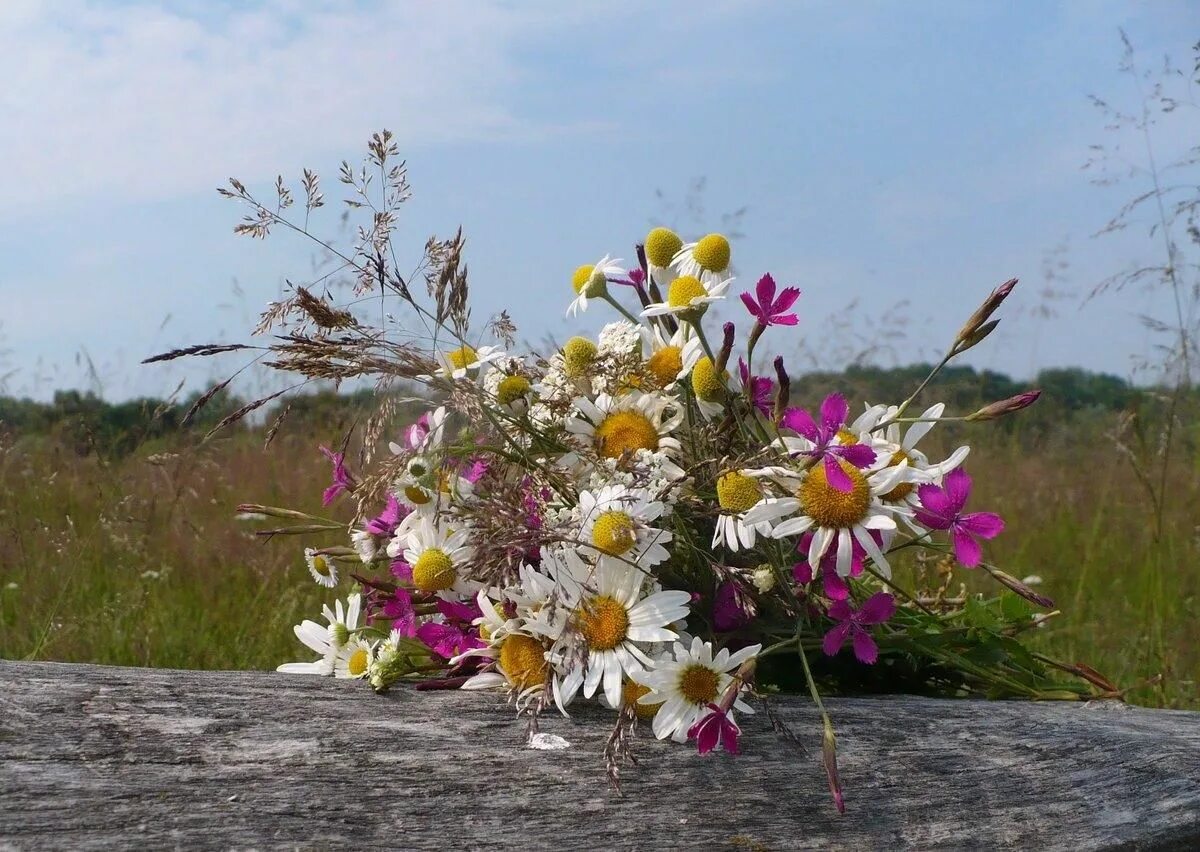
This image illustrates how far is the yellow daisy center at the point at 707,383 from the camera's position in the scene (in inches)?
60.7

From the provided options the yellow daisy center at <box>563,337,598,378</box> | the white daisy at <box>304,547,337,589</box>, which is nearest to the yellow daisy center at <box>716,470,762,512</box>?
the yellow daisy center at <box>563,337,598,378</box>

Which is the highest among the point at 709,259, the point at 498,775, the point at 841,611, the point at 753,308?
the point at 709,259

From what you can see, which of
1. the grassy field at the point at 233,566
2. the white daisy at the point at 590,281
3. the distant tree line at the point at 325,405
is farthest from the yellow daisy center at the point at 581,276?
the distant tree line at the point at 325,405

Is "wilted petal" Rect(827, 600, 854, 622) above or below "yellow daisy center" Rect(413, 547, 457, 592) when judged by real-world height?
below

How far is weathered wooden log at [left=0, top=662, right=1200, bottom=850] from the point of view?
1157mm

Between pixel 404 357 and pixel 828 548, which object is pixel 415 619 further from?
pixel 828 548

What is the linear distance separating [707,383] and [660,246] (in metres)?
0.33

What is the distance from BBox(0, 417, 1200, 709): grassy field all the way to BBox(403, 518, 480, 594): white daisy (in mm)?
893

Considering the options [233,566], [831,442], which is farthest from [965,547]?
[233,566]

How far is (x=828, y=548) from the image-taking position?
1.46 meters

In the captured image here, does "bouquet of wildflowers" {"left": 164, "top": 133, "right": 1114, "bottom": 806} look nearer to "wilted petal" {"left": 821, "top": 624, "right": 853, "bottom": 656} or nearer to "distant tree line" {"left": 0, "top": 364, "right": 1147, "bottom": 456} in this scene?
"wilted petal" {"left": 821, "top": 624, "right": 853, "bottom": 656}

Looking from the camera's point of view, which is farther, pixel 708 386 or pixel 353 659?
pixel 353 659

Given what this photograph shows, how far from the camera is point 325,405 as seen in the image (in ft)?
18.5

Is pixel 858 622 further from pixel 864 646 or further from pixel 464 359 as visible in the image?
pixel 464 359
